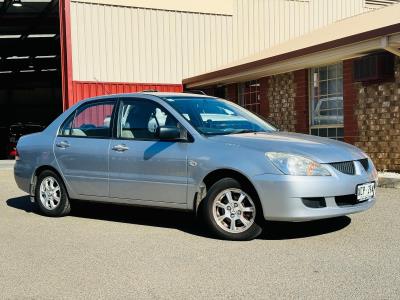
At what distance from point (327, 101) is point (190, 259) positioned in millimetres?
8907

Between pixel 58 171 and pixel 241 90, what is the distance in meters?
10.3

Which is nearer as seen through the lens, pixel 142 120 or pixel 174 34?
pixel 142 120

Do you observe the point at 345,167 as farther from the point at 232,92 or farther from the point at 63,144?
the point at 232,92

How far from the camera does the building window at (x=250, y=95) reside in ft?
52.2

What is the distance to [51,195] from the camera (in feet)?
24.1

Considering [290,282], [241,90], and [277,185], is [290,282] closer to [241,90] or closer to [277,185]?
[277,185]

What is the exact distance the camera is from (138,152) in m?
6.29

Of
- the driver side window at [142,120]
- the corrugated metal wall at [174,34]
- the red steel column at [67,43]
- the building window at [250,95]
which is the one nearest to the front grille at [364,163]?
the driver side window at [142,120]

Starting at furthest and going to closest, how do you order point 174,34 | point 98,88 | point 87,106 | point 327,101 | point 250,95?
point 174,34, point 98,88, point 250,95, point 327,101, point 87,106

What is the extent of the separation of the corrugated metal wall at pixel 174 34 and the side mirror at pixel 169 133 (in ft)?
38.9

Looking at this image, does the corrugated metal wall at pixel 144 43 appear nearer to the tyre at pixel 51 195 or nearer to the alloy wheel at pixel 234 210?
the tyre at pixel 51 195

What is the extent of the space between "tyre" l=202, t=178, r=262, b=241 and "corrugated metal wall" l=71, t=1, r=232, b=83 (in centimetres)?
1240

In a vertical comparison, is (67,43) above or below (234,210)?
above

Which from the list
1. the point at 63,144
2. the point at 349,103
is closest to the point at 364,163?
the point at 63,144
